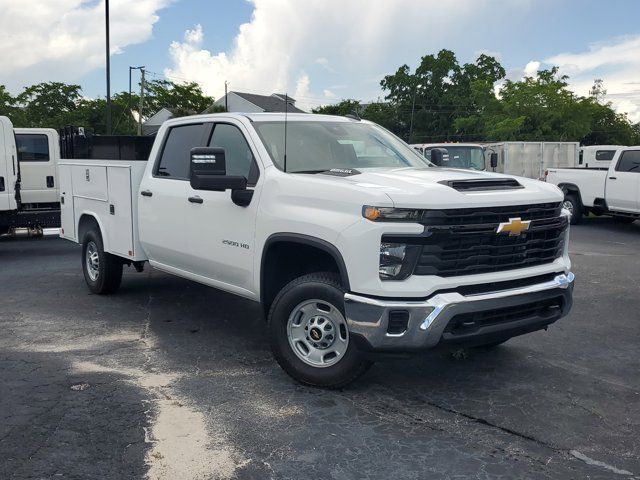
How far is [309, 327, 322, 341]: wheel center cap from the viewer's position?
15.5 ft

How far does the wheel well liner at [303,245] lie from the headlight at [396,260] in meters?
0.26

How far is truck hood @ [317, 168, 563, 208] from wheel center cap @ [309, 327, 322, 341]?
41.2 inches

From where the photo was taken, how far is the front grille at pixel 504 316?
4.29 metres

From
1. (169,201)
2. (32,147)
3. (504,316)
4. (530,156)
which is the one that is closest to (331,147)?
(169,201)

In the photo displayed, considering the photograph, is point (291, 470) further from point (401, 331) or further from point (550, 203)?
point (550, 203)

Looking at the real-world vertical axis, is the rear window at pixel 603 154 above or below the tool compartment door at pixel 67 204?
above

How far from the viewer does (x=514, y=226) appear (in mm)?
4504

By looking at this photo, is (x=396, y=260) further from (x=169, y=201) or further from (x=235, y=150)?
(x=169, y=201)

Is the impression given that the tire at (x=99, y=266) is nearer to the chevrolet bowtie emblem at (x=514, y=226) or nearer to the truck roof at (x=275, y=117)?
the truck roof at (x=275, y=117)

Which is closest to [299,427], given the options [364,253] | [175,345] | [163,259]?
[364,253]

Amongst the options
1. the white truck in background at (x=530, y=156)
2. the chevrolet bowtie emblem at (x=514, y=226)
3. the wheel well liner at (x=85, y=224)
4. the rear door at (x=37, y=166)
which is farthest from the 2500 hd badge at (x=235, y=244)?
the white truck in background at (x=530, y=156)

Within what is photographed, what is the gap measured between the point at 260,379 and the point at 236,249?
1.05m

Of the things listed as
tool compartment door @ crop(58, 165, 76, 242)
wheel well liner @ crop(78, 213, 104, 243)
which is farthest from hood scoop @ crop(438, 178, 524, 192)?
tool compartment door @ crop(58, 165, 76, 242)

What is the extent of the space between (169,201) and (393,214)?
9.11ft
